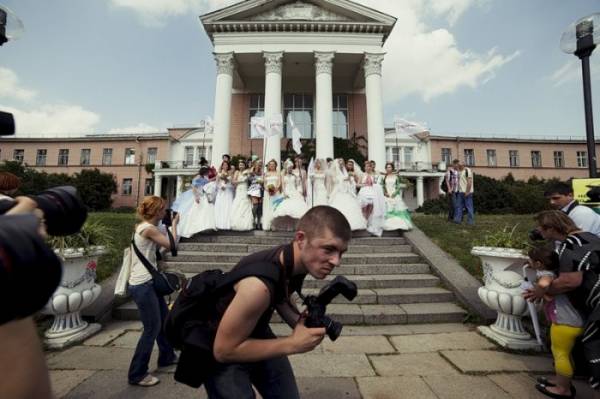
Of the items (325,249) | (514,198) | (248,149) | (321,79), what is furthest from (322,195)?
(514,198)

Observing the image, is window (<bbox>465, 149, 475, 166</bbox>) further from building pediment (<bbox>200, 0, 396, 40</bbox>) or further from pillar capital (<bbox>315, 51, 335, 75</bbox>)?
pillar capital (<bbox>315, 51, 335, 75</bbox>)

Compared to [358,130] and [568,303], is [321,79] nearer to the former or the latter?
[358,130]

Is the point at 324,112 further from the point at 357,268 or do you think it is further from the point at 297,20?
the point at 357,268


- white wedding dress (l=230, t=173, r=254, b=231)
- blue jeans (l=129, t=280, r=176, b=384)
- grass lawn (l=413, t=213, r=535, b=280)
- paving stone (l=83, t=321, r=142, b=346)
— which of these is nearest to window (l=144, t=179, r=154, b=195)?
white wedding dress (l=230, t=173, r=254, b=231)

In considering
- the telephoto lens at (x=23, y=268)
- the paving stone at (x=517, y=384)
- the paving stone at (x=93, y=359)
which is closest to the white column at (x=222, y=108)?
the paving stone at (x=93, y=359)

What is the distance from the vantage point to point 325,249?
1.60 metres

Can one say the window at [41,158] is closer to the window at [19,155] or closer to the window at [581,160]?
the window at [19,155]

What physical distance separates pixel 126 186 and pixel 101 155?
21.7 ft

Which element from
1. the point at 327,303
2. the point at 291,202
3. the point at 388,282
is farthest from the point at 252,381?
the point at 291,202

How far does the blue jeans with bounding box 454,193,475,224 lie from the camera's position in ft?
34.3

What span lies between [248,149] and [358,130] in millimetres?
8568

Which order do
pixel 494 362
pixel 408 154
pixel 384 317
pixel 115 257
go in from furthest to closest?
pixel 408 154 < pixel 115 257 < pixel 384 317 < pixel 494 362

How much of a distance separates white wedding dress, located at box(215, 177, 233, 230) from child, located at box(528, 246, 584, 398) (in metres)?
7.32

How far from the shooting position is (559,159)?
47188 millimetres
